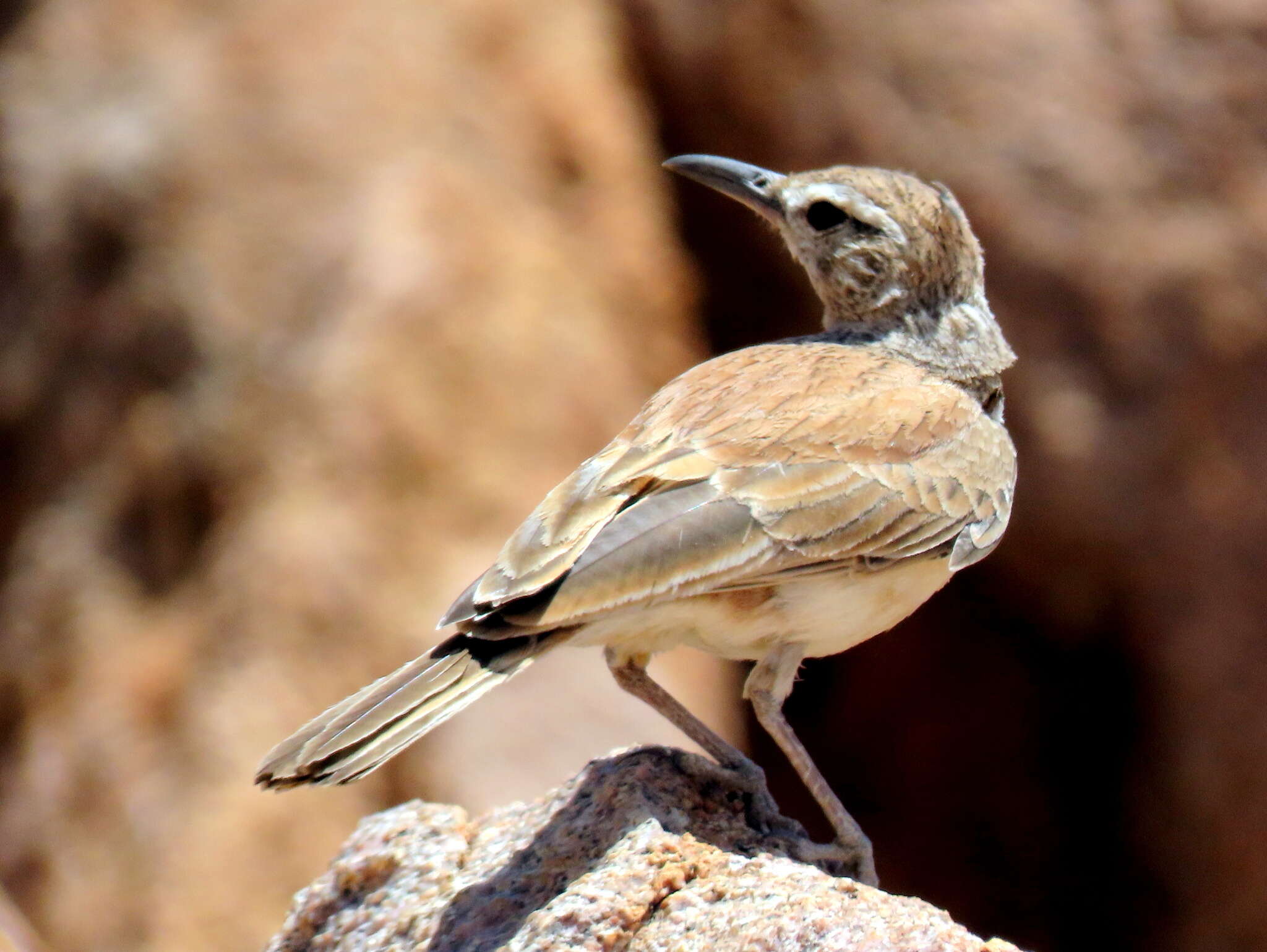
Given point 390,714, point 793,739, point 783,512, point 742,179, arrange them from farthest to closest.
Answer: point 742,179 < point 793,739 < point 783,512 < point 390,714

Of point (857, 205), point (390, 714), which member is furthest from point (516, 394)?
point (390, 714)

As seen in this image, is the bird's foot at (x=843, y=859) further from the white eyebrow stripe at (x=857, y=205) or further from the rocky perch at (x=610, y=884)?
the white eyebrow stripe at (x=857, y=205)

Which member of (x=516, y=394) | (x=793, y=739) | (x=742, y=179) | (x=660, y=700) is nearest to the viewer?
(x=793, y=739)

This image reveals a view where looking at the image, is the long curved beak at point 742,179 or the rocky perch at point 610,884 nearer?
the rocky perch at point 610,884

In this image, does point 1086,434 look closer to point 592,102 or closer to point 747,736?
point 747,736

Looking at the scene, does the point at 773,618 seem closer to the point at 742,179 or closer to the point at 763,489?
the point at 763,489

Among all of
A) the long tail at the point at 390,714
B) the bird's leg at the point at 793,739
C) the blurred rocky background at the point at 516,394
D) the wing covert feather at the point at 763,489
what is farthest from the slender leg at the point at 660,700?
the blurred rocky background at the point at 516,394
